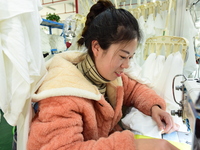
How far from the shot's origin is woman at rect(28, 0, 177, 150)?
0.46 m

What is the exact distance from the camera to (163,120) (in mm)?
771

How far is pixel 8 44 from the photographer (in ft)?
1.36

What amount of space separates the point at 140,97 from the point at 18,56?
2.32 ft

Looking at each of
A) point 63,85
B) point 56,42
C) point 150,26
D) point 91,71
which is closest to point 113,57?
point 91,71

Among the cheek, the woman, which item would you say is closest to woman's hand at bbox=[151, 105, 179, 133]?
the woman

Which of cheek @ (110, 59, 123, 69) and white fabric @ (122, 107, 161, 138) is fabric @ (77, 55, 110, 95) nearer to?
cheek @ (110, 59, 123, 69)

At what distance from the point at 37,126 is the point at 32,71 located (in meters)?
0.18

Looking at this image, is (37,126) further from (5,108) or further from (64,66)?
(64,66)

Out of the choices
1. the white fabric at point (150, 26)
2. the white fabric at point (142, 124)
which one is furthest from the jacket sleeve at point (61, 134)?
the white fabric at point (150, 26)

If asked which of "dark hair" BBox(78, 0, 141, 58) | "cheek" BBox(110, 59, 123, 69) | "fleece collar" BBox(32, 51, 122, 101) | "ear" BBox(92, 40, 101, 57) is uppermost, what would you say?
"dark hair" BBox(78, 0, 141, 58)

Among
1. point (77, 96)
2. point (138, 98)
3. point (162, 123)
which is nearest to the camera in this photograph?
point (77, 96)

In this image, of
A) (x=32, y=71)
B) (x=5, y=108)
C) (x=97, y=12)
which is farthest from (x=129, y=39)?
(x=5, y=108)

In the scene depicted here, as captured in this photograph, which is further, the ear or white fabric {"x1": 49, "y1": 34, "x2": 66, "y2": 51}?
white fabric {"x1": 49, "y1": 34, "x2": 66, "y2": 51}

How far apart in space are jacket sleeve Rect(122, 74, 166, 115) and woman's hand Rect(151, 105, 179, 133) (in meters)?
0.04
